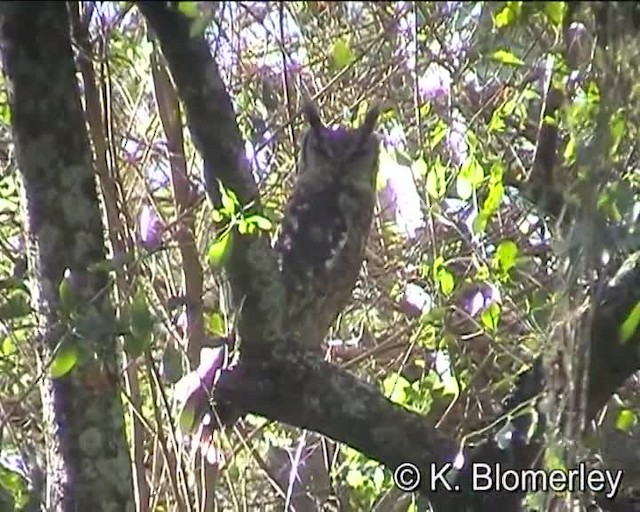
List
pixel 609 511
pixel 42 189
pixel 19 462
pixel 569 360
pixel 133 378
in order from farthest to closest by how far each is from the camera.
→ pixel 19 462 → pixel 133 378 → pixel 609 511 → pixel 42 189 → pixel 569 360

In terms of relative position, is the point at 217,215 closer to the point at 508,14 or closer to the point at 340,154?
the point at 508,14

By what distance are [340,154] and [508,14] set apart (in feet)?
5.08

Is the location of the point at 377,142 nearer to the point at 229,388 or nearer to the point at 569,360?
the point at 229,388

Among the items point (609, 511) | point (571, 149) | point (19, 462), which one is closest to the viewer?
point (571, 149)

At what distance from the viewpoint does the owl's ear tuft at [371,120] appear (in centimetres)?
241

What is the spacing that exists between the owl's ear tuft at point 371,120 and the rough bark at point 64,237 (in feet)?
3.20

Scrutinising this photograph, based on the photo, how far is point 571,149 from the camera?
5.35 ft

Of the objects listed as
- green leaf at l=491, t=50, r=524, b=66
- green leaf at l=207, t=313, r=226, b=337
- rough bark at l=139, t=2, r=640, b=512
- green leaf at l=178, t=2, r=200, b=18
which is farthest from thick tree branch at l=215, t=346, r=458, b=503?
green leaf at l=178, t=2, r=200, b=18

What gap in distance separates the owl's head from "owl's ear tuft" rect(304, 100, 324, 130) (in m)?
0.11

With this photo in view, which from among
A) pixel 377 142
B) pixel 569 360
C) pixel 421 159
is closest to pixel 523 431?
pixel 569 360

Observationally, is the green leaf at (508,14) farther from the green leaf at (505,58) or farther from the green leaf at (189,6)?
the green leaf at (505,58)

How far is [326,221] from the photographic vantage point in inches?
97.3

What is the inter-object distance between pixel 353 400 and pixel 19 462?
106 cm

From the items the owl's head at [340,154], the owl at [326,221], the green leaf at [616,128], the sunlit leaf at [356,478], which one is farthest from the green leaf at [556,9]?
the owl's head at [340,154]
